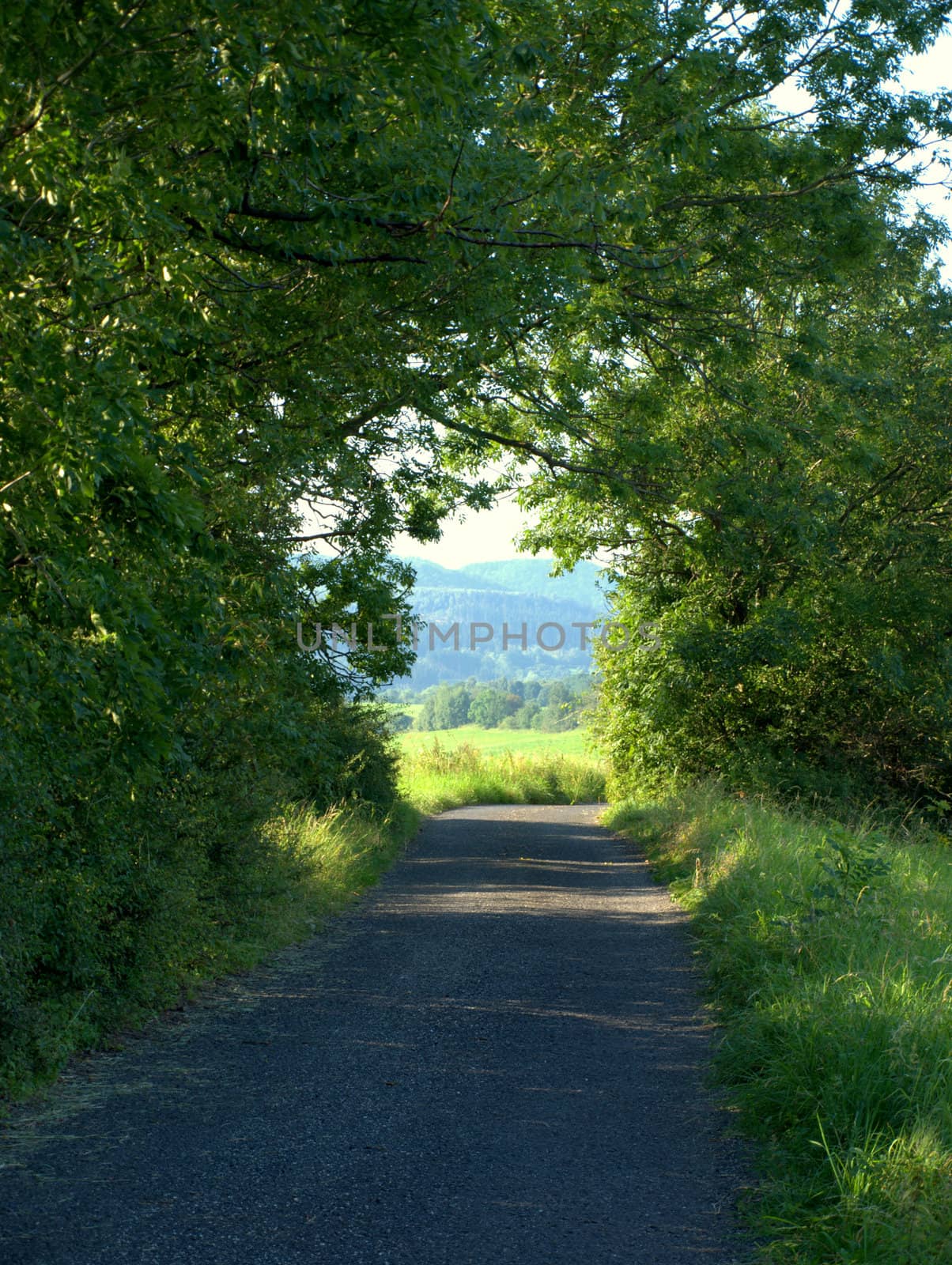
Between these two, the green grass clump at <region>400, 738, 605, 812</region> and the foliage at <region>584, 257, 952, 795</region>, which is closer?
the foliage at <region>584, 257, 952, 795</region>

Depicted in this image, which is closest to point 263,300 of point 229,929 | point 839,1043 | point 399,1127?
point 229,929

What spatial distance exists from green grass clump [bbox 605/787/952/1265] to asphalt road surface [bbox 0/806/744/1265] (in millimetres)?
276

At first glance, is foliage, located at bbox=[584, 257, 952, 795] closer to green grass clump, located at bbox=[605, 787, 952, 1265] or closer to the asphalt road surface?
green grass clump, located at bbox=[605, 787, 952, 1265]

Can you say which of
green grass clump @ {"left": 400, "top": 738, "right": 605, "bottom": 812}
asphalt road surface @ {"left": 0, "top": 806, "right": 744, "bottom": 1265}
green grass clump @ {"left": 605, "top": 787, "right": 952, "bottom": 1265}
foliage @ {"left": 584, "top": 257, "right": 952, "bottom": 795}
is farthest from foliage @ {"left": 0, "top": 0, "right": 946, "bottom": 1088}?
green grass clump @ {"left": 400, "top": 738, "right": 605, "bottom": 812}

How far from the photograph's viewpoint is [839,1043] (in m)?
5.35

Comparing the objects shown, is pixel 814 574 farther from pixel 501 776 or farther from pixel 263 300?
pixel 501 776

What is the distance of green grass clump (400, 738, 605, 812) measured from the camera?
3650cm

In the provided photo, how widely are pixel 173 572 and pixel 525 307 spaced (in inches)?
240

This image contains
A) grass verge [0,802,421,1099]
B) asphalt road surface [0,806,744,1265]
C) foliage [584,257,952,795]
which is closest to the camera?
asphalt road surface [0,806,744,1265]

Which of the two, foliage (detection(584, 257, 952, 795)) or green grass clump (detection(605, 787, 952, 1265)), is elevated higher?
foliage (detection(584, 257, 952, 795))

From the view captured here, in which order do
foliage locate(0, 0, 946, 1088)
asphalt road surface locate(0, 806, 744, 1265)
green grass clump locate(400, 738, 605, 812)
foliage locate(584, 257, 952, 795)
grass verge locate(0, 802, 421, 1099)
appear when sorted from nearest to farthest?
asphalt road surface locate(0, 806, 744, 1265)
foliage locate(0, 0, 946, 1088)
grass verge locate(0, 802, 421, 1099)
foliage locate(584, 257, 952, 795)
green grass clump locate(400, 738, 605, 812)

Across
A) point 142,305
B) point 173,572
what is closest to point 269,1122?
point 173,572

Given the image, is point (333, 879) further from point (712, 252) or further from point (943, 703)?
point (943, 703)

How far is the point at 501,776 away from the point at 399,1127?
34.6m
